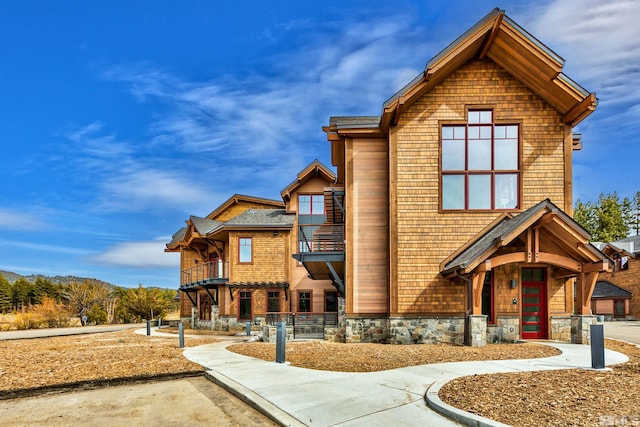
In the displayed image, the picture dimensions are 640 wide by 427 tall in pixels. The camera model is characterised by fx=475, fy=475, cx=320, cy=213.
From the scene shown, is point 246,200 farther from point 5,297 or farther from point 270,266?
point 5,297

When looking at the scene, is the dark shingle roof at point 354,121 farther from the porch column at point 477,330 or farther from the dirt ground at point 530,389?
the dirt ground at point 530,389

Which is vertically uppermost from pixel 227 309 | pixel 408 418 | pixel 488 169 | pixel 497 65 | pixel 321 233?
pixel 497 65

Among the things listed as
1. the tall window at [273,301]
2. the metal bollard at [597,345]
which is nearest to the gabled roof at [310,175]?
the tall window at [273,301]

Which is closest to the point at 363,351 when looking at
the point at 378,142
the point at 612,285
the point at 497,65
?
the point at 378,142

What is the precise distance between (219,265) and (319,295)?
6553 millimetres

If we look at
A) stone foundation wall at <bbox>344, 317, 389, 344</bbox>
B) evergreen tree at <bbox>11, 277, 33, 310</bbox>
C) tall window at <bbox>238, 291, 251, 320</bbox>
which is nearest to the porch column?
stone foundation wall at <bbox>344, 317, 389, 344</bbox>

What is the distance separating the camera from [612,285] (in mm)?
44719

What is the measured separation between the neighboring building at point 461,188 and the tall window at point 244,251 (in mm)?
12853

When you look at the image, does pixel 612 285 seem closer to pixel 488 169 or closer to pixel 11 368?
pixel 488 169

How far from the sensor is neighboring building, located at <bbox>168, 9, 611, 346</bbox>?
51.5 feet

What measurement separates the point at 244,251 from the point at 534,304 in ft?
58.1

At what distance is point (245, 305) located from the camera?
29.1 meters

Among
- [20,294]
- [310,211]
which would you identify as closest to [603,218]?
[310,211]

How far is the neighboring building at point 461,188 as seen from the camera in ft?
51.5
